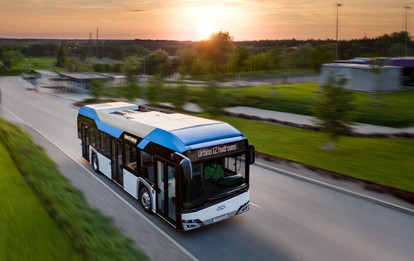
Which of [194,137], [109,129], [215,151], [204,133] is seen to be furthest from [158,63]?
[215,151]

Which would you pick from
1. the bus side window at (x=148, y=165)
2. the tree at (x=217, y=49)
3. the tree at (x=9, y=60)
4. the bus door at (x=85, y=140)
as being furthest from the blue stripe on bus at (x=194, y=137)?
the tree at (x=9, y=60)

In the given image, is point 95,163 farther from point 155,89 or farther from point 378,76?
point 378,76

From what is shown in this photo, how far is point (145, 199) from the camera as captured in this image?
39.5 feet

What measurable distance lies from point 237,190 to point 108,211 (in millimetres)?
4269

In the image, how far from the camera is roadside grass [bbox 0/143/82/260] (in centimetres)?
643

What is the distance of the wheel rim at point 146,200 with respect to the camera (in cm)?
1182

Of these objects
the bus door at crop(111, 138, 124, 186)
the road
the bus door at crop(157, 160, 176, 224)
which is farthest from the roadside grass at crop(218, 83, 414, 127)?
the bus door at crop(157, 160, 176, 224)

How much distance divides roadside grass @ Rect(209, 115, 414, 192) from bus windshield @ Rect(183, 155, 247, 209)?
6541mm

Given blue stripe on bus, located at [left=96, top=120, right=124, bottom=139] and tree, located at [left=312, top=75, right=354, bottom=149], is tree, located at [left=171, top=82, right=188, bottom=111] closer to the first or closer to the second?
tree, located at [left=312, top=75, right=354, bottom=149]

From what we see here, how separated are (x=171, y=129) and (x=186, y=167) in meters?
1.93

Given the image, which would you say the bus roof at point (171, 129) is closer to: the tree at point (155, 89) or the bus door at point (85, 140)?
the bus door at point (85, 140)

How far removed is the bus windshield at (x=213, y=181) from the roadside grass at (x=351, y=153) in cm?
654

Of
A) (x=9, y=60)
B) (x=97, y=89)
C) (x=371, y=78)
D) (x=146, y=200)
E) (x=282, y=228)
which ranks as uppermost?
(x=9, y=60)

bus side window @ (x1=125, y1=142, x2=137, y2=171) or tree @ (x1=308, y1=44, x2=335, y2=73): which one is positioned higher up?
tree @ (x1=308, y1=44, x2=335, y2=73)
